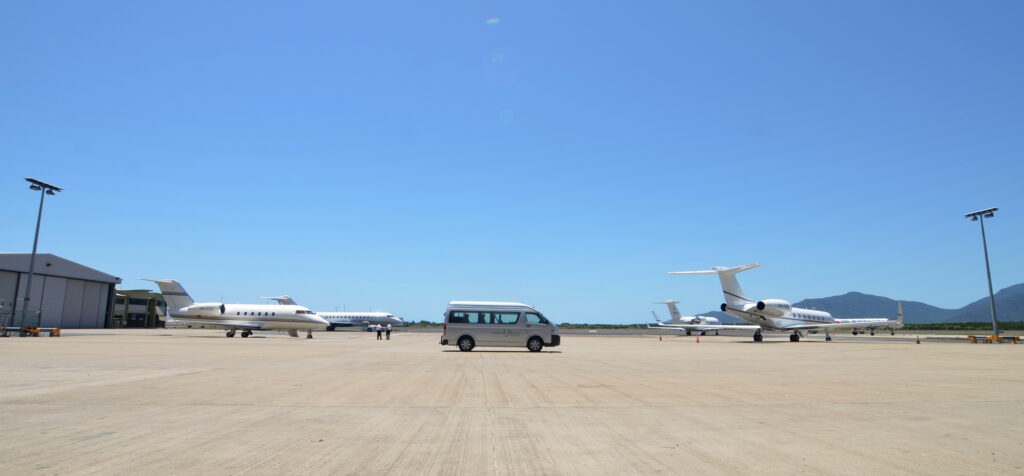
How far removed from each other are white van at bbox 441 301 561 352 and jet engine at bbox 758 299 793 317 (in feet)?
85.5

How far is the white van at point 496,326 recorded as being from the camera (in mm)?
24500

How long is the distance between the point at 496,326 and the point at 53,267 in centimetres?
6611

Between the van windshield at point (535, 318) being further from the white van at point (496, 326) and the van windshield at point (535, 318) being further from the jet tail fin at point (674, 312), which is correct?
the jet tail fin at point (674, 312)

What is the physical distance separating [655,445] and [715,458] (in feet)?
2.43

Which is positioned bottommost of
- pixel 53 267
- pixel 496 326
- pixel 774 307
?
pixel 496 326

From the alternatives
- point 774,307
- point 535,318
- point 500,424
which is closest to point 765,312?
point 774,307

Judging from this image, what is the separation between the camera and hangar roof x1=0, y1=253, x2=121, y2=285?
5838 cm

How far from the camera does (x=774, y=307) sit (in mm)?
43656

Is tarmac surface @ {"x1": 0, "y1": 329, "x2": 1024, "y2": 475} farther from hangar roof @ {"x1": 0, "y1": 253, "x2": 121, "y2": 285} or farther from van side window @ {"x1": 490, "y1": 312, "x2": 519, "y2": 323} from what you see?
hangar roof @ {"x1": 0, "y1": 253, "x2": 121, "y2": 285}

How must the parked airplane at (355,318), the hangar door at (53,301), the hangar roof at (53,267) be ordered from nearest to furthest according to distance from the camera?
1. the hangar roof at (53,267)
2. the hangar door at (53,301)
3. the parked airplane at (355,318)

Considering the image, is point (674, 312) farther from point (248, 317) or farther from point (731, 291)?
point (248, 317)

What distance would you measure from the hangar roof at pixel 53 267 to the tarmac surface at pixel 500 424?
6210cm

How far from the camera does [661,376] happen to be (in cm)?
1416

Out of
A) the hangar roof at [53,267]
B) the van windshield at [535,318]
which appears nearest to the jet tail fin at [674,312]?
the van windshield at [535,318]
